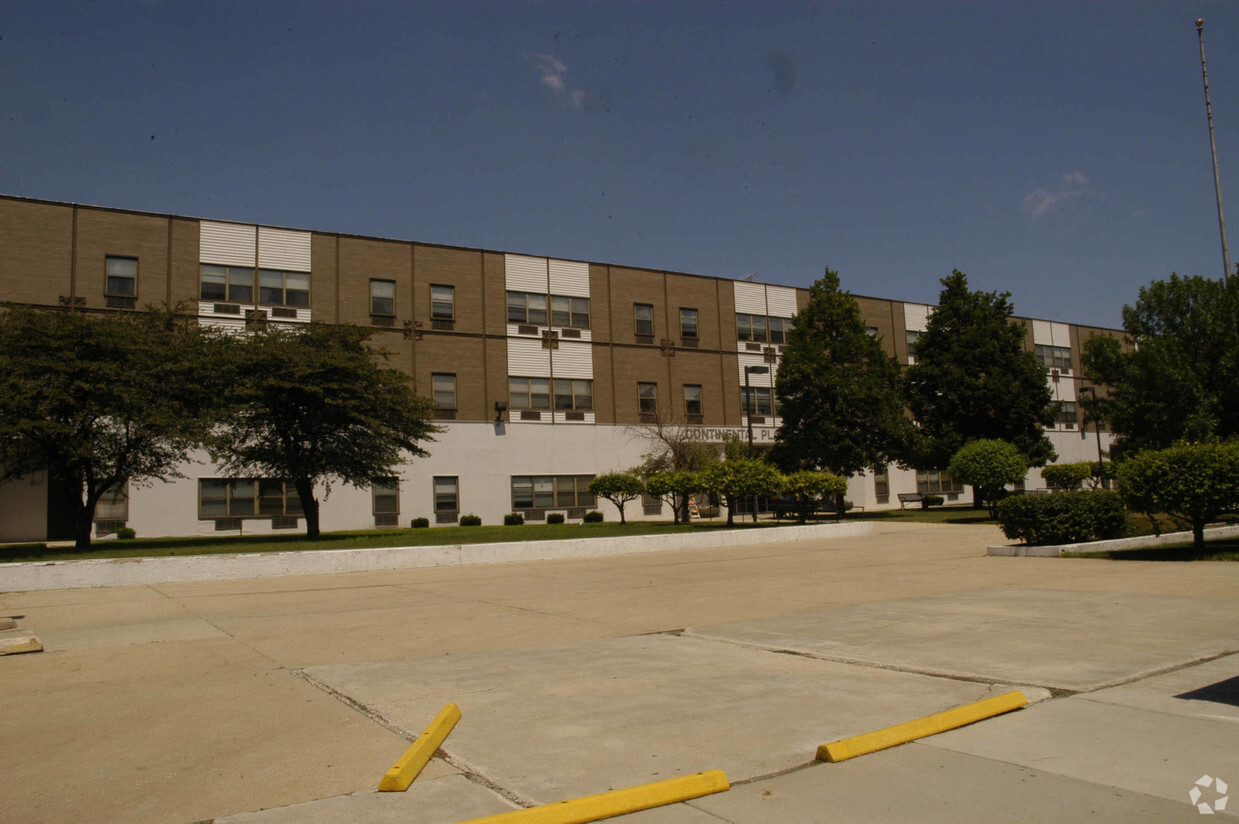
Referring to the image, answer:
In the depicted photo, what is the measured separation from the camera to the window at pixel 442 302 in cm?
4516

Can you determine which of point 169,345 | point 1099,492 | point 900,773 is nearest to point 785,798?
point 900,773

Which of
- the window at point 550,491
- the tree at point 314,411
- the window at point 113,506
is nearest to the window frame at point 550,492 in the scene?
the window at point 550,491

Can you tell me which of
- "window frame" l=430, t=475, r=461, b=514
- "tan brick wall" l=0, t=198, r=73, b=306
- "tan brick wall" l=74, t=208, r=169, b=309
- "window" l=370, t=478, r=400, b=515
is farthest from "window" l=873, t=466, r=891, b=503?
"tan brick wall" l=0, t=198, r=73, b=306

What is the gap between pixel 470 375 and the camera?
45.5 metres

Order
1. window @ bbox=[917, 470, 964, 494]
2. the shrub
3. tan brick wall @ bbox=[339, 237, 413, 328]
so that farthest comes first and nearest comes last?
window @ bbox=[917, 470, 964, 494] < tan brick wall @ bbox=[339, 237, 413, 328] < the shrub

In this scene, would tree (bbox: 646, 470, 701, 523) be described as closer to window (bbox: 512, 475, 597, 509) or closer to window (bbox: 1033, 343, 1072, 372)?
window (bbox: 512, 475, 597, 509)

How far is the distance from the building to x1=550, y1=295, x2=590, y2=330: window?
0.09 meters

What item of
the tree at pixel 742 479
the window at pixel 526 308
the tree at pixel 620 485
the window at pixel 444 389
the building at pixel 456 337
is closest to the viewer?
the tree at pixel 742 479

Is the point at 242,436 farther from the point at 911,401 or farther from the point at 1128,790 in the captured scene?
the point at 911,401

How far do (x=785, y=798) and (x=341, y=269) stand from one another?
42.3 m

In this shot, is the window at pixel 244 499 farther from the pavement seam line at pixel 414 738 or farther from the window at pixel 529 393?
the pavement seam line at pixel 414 738

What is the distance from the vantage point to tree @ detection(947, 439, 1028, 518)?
1394 inches

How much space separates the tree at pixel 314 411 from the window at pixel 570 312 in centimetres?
1759

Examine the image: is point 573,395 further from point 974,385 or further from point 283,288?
point 974,385
